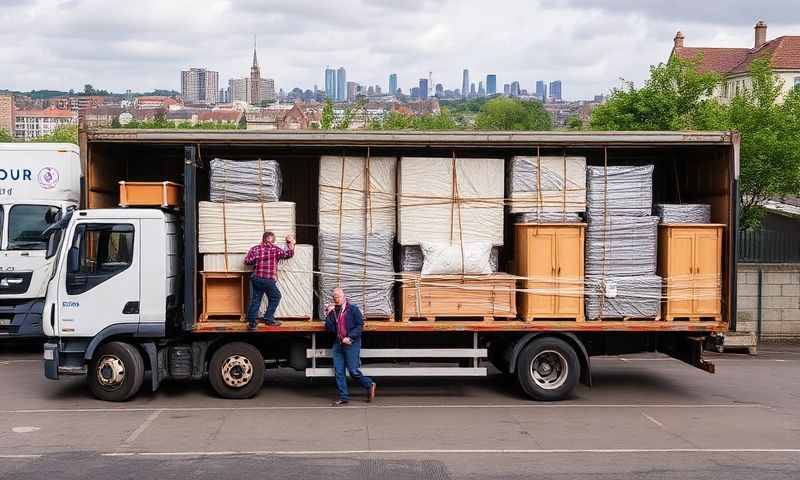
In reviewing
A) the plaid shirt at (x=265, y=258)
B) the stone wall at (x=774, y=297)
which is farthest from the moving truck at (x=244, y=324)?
the stone wall at (x=774, y=297)

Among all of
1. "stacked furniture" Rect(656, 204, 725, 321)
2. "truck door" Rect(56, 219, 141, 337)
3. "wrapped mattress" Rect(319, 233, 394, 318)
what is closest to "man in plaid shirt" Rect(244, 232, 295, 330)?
"wrapped mattress" Rect(319, 233, 394, 318)

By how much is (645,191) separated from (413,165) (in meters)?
3.38

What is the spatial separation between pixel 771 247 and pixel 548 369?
417 inches

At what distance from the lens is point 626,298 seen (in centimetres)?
1409

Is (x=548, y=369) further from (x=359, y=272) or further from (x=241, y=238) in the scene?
(x=241, y=238)

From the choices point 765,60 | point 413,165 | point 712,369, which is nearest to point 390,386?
point 413,165

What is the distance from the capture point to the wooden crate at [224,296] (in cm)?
1379

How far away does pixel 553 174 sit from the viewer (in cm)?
1413

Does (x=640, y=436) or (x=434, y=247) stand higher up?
(x=434, y=247)

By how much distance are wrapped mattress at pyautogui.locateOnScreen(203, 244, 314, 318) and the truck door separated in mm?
1028

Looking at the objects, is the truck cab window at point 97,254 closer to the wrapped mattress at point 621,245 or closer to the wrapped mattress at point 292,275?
the wrapped mattress at point 292,275

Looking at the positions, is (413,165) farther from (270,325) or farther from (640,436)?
(640,436)

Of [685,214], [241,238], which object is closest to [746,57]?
[685,214]

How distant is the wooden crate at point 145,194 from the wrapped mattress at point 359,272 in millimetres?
2257
